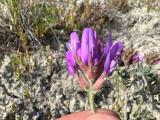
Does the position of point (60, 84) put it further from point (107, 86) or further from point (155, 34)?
point (155, 34)

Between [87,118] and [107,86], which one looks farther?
[107,86]

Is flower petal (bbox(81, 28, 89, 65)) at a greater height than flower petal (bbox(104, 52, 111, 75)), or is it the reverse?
flower petal (bbox(81, 28, 89, 65))

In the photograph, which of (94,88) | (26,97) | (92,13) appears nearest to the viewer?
(94,88)

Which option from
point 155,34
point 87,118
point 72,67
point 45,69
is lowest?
point 87,118

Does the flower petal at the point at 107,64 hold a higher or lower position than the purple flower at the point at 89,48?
lower

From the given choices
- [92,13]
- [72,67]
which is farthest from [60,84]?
[72,67]

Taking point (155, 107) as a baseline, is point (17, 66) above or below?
above

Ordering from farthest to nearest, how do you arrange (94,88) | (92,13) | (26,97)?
(92,13) < (26,97) < (94,88)
